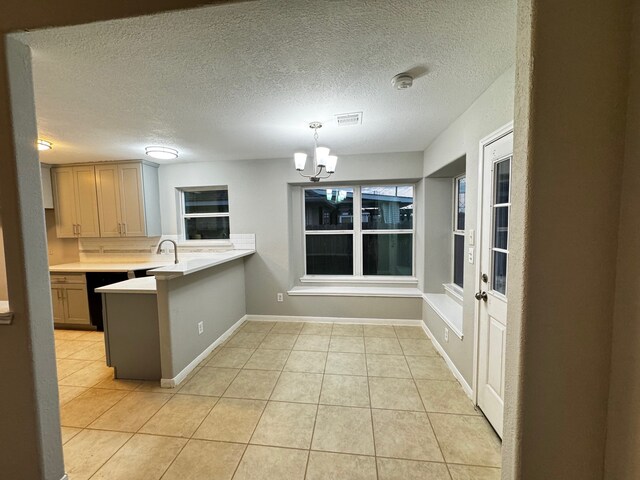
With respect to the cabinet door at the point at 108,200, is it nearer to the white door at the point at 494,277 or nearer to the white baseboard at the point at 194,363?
the white baseboard at the point at 194,363

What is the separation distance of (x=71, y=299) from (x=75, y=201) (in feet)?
4.71

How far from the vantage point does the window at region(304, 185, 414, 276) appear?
3.94m

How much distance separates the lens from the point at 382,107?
2.11 metres

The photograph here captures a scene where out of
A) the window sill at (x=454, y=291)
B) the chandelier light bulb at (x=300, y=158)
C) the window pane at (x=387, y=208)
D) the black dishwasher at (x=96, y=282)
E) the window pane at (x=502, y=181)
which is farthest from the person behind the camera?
the window pane at (x=387, y=208)

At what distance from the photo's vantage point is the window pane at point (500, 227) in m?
1.75

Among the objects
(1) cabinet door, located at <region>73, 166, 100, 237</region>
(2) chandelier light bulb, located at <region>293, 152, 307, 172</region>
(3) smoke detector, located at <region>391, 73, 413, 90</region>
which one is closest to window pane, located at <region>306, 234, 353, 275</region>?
(2) chandelier light bulb, located at <region>293, 152, 307, 172</region>

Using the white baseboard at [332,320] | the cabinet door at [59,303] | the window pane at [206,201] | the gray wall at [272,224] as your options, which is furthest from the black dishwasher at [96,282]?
the white baseboard at [332,320]

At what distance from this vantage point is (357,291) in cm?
375

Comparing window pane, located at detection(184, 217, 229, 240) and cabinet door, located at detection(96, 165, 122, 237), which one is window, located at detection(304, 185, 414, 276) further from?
cabinet door, located at detection(96, 165, 122, 237)

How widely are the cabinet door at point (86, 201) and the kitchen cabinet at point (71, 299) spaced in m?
0.71

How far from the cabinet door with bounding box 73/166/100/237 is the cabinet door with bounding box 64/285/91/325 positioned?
0.83 metres

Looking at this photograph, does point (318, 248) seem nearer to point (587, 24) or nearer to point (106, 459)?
point (106, 459)

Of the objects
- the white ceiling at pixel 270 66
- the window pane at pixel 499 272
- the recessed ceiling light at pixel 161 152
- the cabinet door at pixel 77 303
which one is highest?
the white ceiling at pixel 270 66

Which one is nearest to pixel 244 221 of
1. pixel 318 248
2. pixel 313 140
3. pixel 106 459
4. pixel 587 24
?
pixel 318 248
